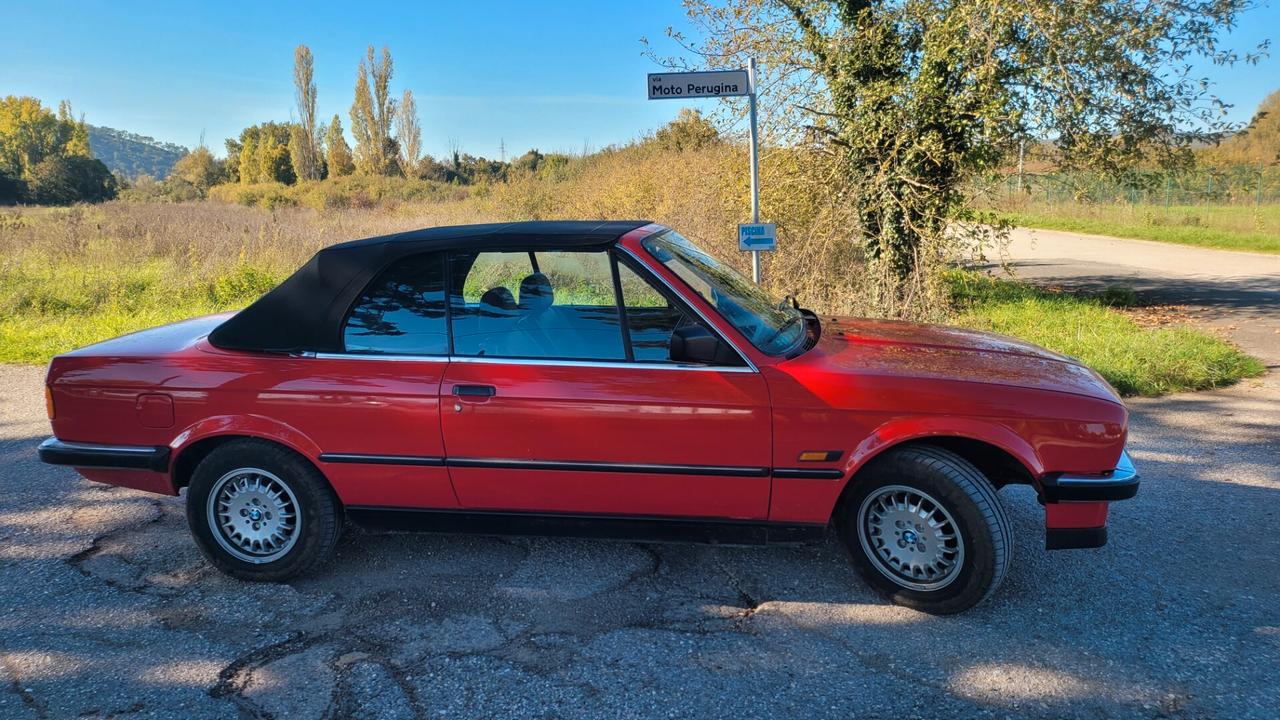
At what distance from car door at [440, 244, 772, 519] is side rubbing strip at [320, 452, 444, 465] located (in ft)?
0.36

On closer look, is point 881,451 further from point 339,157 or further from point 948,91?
point 339,157

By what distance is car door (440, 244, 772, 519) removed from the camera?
11.0ft

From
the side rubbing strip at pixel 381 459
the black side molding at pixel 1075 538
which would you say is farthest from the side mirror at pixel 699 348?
the black side molding at pixel 1075 538

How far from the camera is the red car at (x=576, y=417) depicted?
3287mm

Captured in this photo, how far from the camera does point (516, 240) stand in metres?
3.70

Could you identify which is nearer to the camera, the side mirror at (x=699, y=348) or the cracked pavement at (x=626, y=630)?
the cracked pavement at (x=626, y=630)

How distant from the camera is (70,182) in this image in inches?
1592

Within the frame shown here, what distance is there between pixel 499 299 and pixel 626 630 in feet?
5.27

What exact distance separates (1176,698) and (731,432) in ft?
6.01

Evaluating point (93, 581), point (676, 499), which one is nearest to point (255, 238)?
point (93, 581)

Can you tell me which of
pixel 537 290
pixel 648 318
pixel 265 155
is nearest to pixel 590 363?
pixel 648 318

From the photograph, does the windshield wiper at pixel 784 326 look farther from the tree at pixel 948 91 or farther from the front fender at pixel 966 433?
the tree at pixel 948 91

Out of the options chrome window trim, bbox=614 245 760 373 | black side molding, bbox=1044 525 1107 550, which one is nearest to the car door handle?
chrome window trim, bbox=614 245 760 373

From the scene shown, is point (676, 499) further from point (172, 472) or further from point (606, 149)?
point (606, 149)
